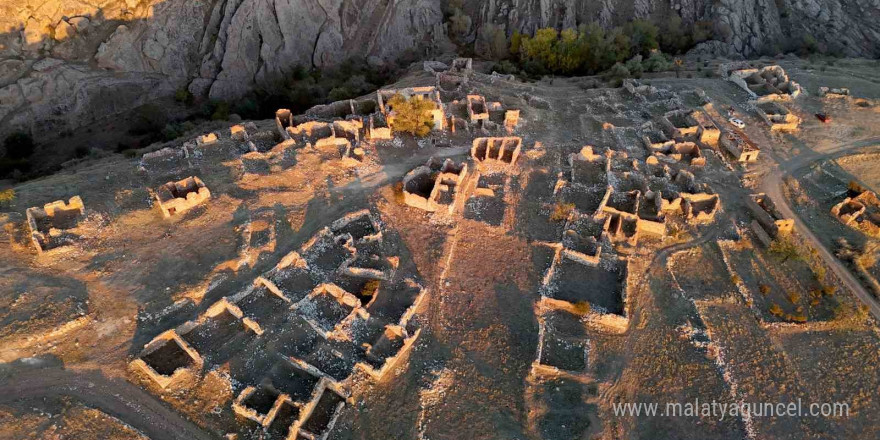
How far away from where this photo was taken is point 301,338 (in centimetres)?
2614

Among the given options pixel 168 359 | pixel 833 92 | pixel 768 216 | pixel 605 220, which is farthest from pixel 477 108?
pixel 833 92

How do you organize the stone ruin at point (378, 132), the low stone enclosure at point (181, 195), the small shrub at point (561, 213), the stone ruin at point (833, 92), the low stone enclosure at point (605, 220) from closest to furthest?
1. the low stone enclosure at point (605, 220)
2. the low stone enclosure at point (181, 195)
3. the small shrub at point (561, 213)
4. the stone ruin at point (378, 132)
5. the stone ruin at point (833, 92)

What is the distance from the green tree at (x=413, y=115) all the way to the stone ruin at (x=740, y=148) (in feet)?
76.7

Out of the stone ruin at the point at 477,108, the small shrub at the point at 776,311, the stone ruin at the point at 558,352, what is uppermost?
the stone ruin at the point at 477,108

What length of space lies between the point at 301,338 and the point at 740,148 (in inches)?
1379

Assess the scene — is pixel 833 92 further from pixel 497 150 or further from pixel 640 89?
pixel 497 150

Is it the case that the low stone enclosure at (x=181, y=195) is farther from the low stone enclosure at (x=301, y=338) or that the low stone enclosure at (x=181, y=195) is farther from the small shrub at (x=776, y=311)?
the small shrub at (x=776, y=311)

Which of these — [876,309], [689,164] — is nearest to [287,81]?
[689,164]

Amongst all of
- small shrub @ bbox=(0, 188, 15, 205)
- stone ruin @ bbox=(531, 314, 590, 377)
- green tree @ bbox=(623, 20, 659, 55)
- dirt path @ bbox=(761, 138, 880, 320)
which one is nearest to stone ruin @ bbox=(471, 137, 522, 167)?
stone ruin @ bbox=(531, 314, 590, 377)

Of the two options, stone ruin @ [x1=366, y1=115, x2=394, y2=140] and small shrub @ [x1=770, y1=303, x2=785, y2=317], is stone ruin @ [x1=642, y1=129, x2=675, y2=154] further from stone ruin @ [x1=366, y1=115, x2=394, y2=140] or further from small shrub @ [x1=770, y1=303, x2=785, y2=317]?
stone ruin @ [x1=366, y1=115, x2=394, y2=140]

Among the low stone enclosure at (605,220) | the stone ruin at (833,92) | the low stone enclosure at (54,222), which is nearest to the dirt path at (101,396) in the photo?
the low stone enclosure at (54,222)

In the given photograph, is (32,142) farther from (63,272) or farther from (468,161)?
(468,161)

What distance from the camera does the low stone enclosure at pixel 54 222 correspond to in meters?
29.1

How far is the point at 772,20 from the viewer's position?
70.1 metres
